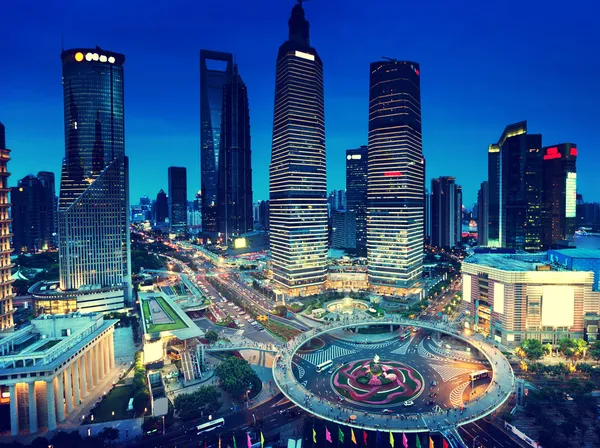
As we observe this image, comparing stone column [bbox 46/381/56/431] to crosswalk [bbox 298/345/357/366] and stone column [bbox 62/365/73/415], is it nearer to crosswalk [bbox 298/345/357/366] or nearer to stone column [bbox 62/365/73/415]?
stone column [bbox 62/365/73/415]

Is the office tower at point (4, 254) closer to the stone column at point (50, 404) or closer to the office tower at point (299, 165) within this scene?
the stone column at point (50, 404)

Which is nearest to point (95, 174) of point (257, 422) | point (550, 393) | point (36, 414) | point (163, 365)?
point (163, 365)

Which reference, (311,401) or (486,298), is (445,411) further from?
(486,298)

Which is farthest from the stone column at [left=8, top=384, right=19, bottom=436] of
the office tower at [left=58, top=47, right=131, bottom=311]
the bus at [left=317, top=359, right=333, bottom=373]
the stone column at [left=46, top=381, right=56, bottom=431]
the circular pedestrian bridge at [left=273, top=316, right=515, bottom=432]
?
the office tower at [left=58, top=47, right=131, bottom=311]

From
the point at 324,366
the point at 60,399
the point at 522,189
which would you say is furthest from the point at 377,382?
the point at 522,189

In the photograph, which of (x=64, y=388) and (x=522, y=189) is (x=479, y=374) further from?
(x=522, y=189)

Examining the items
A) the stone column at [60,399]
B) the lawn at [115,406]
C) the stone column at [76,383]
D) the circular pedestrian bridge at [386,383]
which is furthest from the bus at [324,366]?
the stone column at [60,399]
